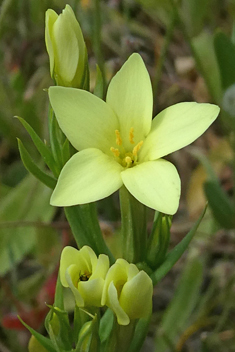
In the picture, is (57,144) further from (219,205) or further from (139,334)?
(219,205)

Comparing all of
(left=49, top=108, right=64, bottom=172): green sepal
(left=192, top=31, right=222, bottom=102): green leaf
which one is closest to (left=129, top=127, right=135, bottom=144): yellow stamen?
(left=49, top=108, right=64, bottom=172): green sepal

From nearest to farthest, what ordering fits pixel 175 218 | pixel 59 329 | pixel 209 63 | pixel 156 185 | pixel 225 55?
pixel 156 185, pixel 59 329, pixel 225 55, pixel 209 63, pixel 175 218

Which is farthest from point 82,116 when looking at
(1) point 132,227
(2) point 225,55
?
(2) point 225,55

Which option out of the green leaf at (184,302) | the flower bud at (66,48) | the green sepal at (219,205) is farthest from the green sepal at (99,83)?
the green leaf at (184,302)

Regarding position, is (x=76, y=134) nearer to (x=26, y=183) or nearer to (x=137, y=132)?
(x=137, y=132)

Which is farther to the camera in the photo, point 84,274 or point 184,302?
point 184,302

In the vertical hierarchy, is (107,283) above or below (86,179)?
below
